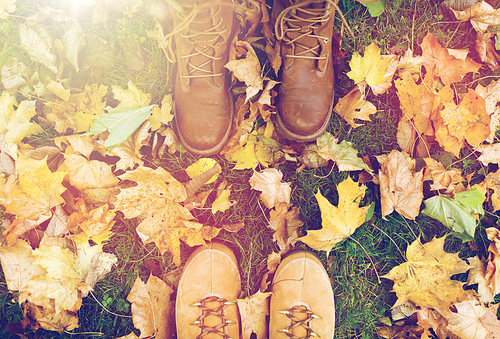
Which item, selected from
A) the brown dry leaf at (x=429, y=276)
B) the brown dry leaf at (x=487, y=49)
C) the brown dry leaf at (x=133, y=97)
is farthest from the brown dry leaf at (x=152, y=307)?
the brown dry leaf at (x=487, y=49)

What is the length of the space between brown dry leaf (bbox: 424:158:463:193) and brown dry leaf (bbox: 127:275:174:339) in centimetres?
158

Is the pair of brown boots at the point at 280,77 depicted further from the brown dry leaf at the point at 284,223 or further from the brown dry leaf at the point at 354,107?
the brown dry leaf at the point at 284,223

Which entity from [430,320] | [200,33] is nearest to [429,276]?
[430,320]

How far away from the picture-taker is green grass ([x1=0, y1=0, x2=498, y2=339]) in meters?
1.54

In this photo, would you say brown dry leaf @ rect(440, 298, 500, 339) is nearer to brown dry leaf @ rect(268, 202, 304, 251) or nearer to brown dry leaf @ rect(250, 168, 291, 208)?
brown dry leaf @ rect(268, 202, 304, 251)

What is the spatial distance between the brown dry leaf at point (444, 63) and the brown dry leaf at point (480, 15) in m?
0.24

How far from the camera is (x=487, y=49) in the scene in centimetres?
154

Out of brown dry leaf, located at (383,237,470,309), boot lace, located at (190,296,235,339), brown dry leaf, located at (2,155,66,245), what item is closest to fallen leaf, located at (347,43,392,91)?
brown dry leaf, located at (383,237,470,309)

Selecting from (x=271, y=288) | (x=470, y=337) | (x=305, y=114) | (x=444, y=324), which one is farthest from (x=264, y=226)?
(x=470, y=337)

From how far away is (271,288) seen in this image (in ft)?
5.19

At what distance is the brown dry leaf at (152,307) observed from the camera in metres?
1.45

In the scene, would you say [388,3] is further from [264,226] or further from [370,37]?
[264,226]

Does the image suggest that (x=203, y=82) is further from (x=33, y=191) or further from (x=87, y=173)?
(x=33, y=191)

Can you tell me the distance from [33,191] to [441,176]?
81.6 inches
